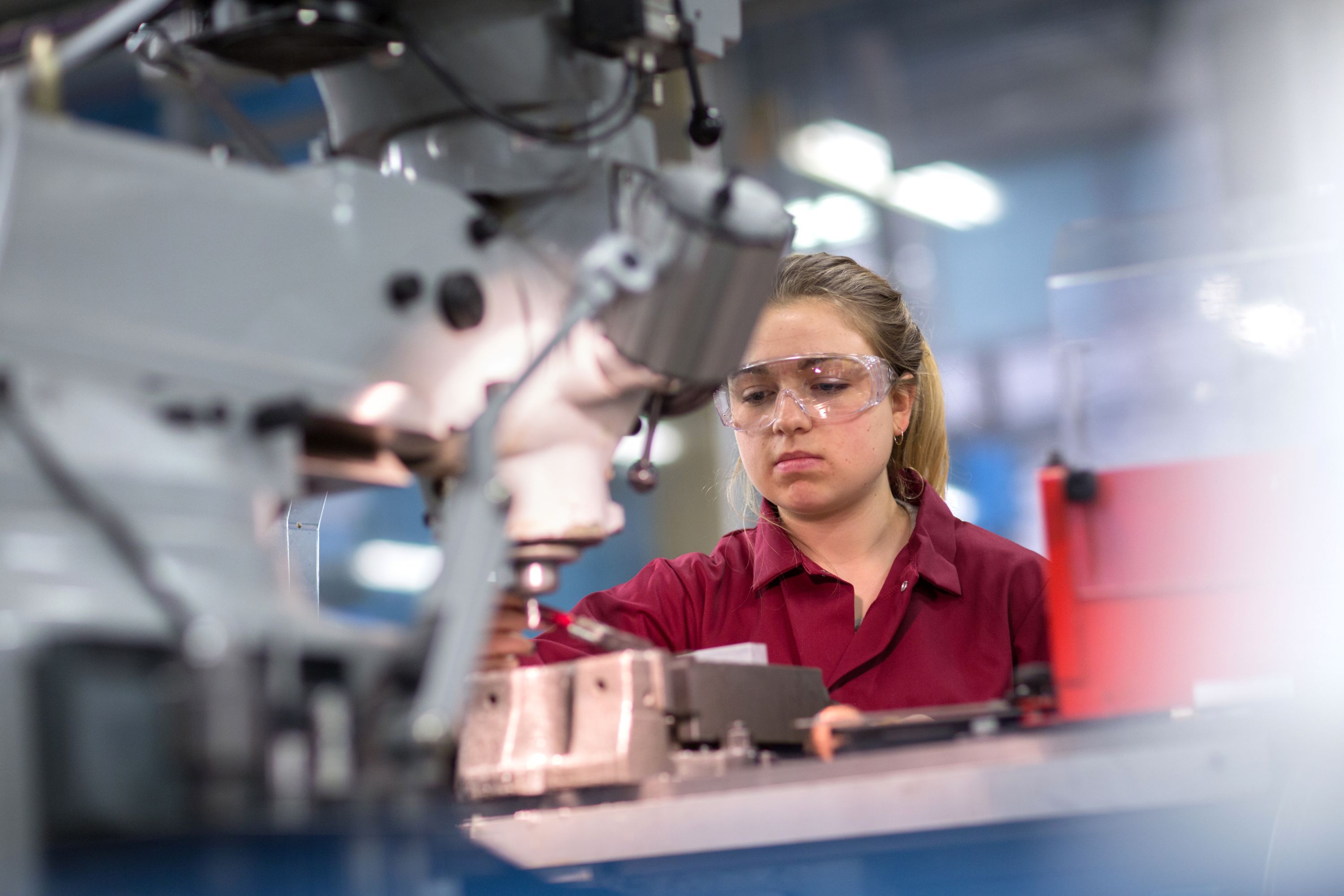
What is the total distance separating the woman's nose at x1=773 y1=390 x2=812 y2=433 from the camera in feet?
6.26

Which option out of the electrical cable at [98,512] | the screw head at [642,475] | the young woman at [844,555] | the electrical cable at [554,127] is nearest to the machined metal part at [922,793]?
the screw head at [642,475]

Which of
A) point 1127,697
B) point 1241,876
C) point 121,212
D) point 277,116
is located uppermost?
point 277,116

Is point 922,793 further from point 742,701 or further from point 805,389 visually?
point 805,389

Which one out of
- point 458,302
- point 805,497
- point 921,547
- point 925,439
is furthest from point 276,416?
point 925,439

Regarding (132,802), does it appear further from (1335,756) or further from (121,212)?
(1335,756)

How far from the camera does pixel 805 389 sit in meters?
1.90

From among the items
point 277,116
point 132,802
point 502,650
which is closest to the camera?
point 132,802

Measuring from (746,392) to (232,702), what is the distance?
3.74 ft

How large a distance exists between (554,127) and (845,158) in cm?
442

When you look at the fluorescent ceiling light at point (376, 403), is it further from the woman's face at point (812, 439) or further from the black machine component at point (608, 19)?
the woman's face at point (812, 439)

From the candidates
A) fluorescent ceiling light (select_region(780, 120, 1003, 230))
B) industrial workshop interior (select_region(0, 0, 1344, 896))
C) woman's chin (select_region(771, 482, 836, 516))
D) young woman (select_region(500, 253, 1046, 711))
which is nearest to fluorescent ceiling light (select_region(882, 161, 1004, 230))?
fluorescent ceiling light (select_region(780, 120, 1003, 230))

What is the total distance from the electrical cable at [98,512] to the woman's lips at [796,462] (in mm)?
1199

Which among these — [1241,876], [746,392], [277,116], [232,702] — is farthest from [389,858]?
[277,116]

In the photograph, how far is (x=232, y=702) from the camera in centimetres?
85
